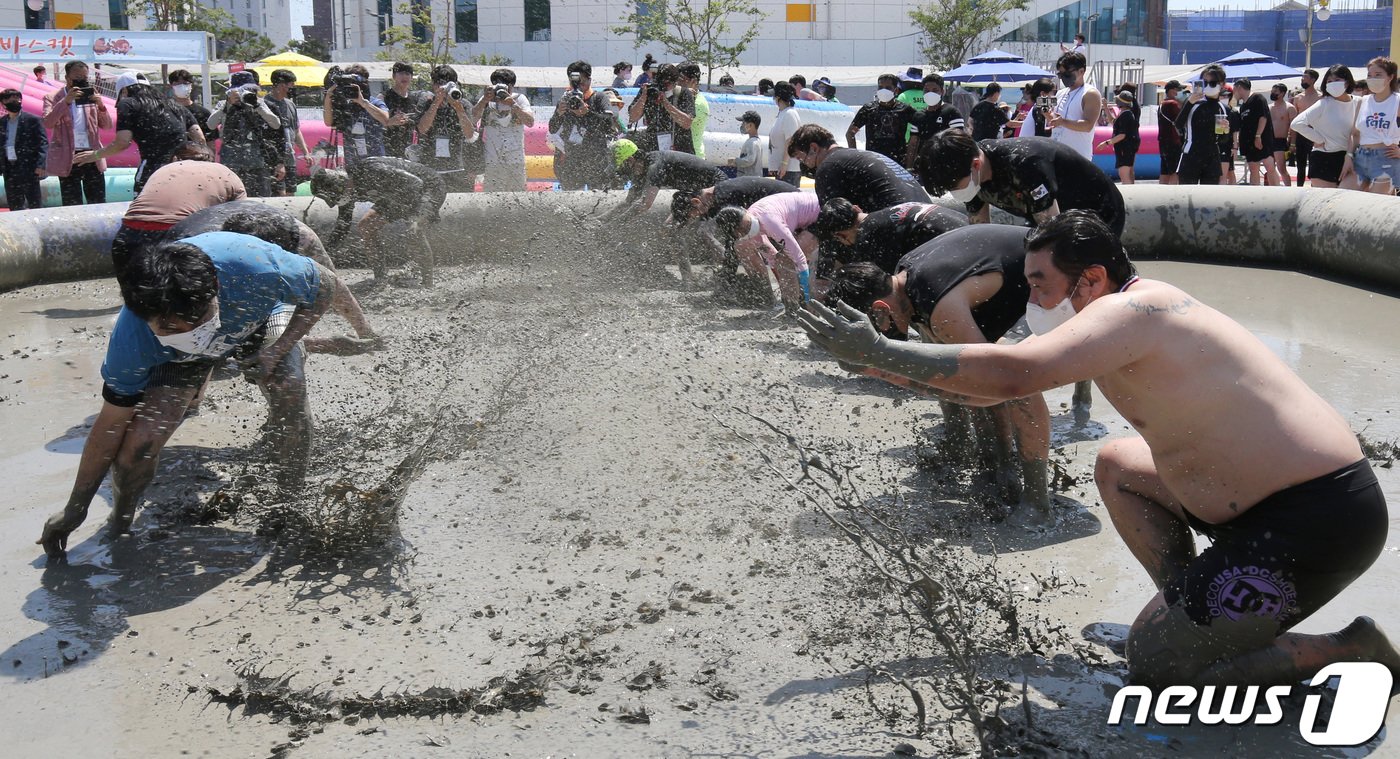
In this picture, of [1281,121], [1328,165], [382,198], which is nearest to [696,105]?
[382,198]

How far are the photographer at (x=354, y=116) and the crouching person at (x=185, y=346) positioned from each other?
6.67 meters

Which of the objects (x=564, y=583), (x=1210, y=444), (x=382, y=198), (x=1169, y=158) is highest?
(x=1169, y=158)

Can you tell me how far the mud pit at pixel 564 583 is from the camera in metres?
A: 3.12

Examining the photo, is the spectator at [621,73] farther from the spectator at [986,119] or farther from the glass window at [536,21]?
the glass window at [536,21]

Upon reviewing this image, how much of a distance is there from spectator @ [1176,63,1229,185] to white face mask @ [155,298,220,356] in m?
10.7

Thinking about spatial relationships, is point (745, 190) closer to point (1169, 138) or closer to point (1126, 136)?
point (1169, 138)

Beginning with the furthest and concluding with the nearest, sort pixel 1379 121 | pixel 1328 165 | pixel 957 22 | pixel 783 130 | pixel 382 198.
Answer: pixel 957 22
pixel 783 130
pixel 1328 165
pixel 1379 121
pixel 382 198

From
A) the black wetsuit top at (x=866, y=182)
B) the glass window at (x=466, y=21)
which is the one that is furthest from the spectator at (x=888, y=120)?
the glass window at (x=466, y=21)

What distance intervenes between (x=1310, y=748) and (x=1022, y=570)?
4.22ft

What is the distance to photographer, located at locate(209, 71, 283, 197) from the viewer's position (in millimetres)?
10383

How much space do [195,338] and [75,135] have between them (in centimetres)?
859

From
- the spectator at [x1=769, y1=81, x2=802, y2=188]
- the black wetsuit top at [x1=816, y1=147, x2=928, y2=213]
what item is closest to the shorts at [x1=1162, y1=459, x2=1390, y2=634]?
the black wetsuit top at [x1=816, y1=147, x2=928, y2=213]

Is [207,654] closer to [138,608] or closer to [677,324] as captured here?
[138,608]

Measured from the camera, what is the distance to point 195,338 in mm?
4180
